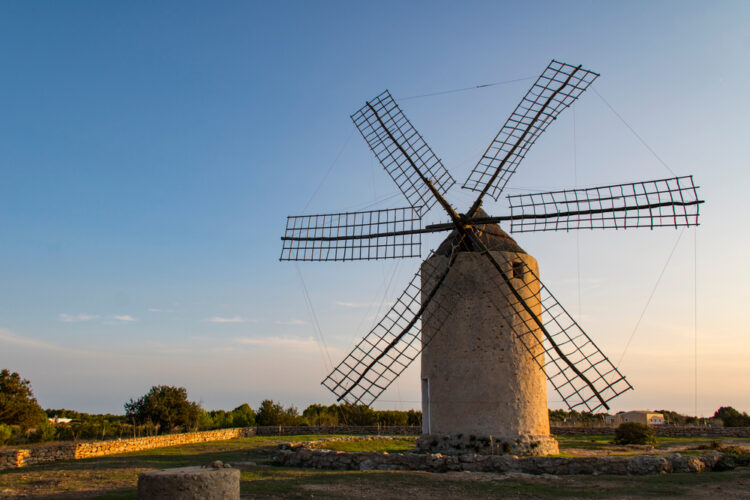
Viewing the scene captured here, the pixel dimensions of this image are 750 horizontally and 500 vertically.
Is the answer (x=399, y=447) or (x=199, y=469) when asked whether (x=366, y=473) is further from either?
(x=399, y=447)

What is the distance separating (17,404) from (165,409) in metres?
4.93

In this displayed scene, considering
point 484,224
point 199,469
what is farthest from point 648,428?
point 199,469

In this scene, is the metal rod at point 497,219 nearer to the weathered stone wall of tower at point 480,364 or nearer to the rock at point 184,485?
the weathered stone wall of tower at point 480,364

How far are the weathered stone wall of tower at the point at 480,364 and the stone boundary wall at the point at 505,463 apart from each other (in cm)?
153

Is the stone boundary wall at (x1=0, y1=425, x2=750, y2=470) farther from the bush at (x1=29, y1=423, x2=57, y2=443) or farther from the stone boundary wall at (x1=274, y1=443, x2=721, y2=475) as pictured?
the stone boundary wall at (x1=274, y1=443, x2=721, y2=475)

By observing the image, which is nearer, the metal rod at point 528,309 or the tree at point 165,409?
the metal rod at point 528,309

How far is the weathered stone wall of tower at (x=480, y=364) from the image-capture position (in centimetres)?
1159

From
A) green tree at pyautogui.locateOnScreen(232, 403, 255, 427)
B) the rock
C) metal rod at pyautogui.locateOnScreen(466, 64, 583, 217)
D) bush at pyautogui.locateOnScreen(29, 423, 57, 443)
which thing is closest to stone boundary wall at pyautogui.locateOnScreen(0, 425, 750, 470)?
green tree at pyautogui.locateOnScreen(232, 403, 255, 427)

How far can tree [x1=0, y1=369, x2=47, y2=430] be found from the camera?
1850cm

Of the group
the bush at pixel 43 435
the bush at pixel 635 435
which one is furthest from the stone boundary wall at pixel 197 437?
the bush at pixel 635 435

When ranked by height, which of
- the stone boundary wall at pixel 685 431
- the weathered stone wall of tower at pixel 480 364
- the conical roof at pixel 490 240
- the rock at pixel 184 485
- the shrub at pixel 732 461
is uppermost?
the conical roof at pixel 490 240

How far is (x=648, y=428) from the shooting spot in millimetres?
15195

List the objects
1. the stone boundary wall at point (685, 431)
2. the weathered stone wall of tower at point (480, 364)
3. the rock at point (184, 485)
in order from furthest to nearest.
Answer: the stone boundary wall at point (685, 431) → the weathered stone wall of tower at point (480, 364) → the rock at point (184, 485)

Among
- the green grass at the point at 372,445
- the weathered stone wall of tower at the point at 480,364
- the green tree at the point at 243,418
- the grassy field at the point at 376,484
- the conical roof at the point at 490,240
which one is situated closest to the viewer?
the grassy field at the point at 376,484
